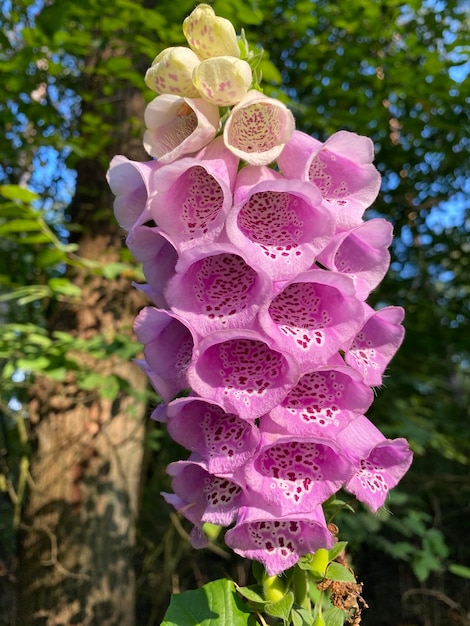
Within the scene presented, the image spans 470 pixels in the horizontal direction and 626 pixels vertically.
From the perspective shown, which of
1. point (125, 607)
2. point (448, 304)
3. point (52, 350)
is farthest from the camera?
point (448, 304)

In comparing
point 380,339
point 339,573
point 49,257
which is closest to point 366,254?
point 380,339

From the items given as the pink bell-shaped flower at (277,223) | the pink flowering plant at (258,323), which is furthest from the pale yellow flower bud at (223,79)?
the pink bell-shaped flower at (277,223)

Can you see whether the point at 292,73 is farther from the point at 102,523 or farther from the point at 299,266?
the point at 299,266

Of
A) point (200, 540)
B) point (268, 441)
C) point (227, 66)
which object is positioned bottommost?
point (200, 540)

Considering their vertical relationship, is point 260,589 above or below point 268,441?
below

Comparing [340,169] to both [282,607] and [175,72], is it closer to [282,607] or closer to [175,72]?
[175,72]

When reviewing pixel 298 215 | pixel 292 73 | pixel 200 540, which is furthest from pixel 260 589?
pixel 292 73

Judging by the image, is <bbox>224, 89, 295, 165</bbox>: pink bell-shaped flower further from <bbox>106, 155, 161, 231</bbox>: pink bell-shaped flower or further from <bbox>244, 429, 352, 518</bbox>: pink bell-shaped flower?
<bbox>244, 429, 352, 518</bbox>: pink bell-shaped flower

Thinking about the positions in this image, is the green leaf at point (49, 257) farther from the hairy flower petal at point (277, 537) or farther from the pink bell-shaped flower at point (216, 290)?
the hairy flower petal at point (277, 537)
